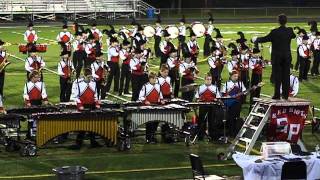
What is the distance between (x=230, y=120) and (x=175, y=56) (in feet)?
17.9

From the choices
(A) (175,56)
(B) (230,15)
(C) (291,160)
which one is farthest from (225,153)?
(B) (230,15)

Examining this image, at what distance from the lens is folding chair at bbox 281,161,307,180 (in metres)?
11.0

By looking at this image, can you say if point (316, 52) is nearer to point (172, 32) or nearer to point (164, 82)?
point (172, 32)

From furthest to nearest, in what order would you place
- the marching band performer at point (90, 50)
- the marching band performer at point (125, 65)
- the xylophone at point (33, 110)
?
1. the marching band performer at point (90, 50)
2. the marching band performer at point (125, 65)
3. the xylophone at point (33, 110)

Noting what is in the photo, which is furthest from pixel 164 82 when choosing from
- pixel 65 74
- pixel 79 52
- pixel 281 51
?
pixel 79 52

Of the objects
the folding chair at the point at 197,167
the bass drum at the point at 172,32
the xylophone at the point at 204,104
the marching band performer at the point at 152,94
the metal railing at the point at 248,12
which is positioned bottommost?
the folding chair at the point at 197,167

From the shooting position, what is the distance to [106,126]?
1522cm

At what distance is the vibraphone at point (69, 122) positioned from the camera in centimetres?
1473

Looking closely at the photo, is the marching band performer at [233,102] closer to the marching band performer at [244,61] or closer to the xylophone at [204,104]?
the xylophone at [204,104]

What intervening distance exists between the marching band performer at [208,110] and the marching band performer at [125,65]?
6809 mm

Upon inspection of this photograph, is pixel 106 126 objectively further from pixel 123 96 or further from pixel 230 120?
pixel 123 96

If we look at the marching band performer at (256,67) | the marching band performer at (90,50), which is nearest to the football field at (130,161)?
the marching band performer at (256,67)

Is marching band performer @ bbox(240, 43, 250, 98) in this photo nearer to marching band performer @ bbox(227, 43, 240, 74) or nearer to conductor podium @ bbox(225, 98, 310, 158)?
marching band performer @ bbox(227, 43, 240, 74)

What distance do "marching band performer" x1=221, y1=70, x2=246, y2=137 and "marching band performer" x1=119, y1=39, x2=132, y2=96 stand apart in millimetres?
6574
